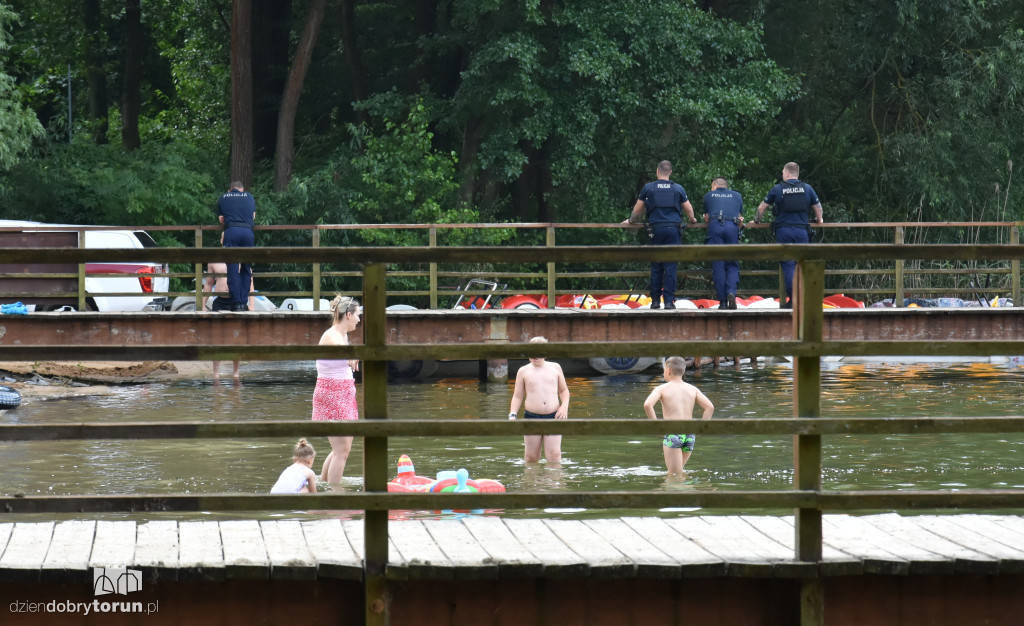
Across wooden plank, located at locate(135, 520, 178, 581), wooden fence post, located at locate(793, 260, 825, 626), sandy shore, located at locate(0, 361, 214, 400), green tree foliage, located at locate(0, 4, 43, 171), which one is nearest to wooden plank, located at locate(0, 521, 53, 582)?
wooden plank, located at locate(135, 520, 178, 581)

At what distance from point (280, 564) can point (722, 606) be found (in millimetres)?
1690

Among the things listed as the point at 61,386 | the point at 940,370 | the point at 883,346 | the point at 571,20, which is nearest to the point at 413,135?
the point at 571,20

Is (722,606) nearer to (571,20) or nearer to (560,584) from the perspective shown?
(560,584)

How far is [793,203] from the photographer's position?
59.8 feet

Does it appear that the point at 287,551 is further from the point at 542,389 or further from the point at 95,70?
the point at 95,70

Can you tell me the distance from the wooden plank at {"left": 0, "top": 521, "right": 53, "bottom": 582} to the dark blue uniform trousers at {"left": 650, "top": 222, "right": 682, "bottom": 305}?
14.1 m

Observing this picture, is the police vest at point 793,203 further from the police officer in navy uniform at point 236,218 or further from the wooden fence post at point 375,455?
the wooden fence post at point 375,455

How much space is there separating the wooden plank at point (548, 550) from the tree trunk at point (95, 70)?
3333 centimetres

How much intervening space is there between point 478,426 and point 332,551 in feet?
2.65

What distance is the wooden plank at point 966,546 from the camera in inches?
187

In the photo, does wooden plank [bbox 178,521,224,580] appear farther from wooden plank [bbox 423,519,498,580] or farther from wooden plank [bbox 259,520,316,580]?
wooden plank [bbox 423,519,498,580]

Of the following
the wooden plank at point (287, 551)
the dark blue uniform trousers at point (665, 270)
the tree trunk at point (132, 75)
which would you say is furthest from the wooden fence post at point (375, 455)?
the tree trunk at point (132, 75)

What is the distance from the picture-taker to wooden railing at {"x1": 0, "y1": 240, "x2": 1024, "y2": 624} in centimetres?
459

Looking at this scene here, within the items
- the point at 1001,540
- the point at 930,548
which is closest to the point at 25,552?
the point at 930,548
